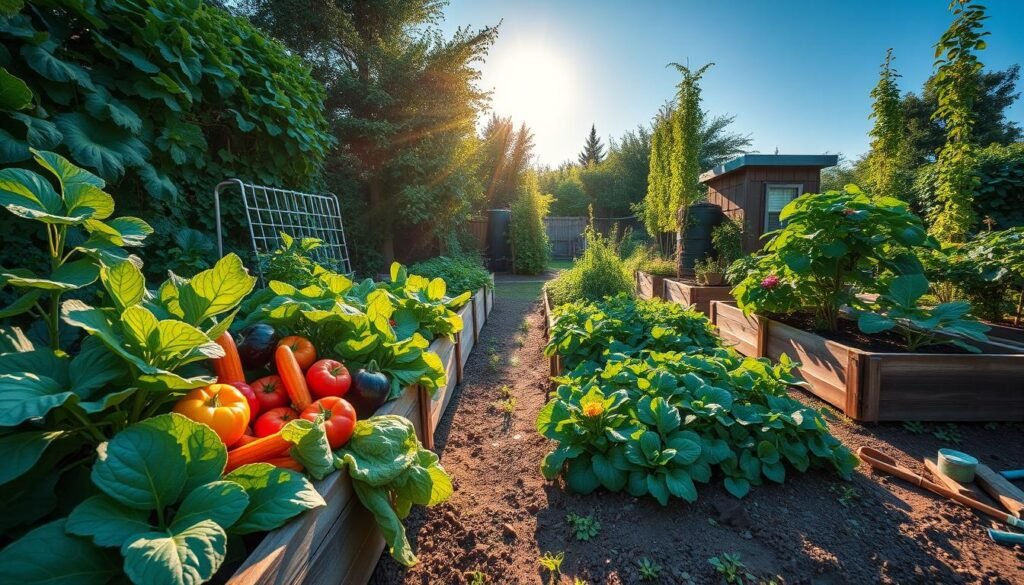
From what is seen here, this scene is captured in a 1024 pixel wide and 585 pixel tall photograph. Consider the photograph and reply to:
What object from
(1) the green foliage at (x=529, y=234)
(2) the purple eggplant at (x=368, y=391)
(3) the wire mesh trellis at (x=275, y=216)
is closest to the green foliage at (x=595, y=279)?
(3) the wire mesh trellis at (x=275, y=216)

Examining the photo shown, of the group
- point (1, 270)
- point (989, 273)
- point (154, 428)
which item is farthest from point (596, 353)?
point (989, 273)

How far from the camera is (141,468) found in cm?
73

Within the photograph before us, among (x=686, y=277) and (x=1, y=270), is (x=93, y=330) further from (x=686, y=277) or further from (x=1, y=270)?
(x=686, y=277)

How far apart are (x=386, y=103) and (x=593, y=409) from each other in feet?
24.8

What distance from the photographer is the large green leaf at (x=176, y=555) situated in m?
0.56

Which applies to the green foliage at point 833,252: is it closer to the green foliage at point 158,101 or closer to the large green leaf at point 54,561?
the large green leaf at point 54,561

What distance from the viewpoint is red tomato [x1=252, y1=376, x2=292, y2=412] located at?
1.25 m

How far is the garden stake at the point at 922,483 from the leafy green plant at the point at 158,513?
2.20 meters

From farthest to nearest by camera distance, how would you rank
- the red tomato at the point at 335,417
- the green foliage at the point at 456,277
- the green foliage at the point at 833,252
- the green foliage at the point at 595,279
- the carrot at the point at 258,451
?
the green foliage at the point at 595,279
the green foliage at the point at 456,277
the green foliage at the point at 833,252
the red tomato at the point at 335,417
the carrot at the point at 258,451

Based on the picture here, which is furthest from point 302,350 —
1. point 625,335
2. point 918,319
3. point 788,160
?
point 788,160

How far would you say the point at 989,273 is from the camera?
9.52 ft

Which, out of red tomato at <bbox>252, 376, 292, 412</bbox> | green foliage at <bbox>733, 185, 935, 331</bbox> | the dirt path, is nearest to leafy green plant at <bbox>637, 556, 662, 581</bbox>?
the dirt path

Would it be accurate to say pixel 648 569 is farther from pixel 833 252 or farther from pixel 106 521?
pixel 833 252

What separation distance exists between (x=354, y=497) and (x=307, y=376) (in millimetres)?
440
